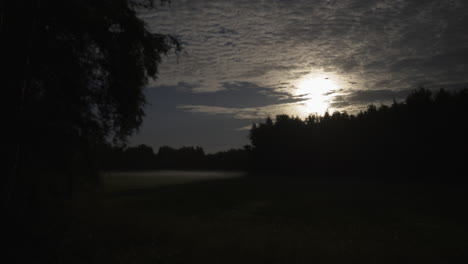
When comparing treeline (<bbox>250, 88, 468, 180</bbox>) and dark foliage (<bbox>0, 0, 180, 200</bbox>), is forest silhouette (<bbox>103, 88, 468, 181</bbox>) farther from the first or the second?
dark foliage (<bbox>0, 0, 180, 200</bbox>)

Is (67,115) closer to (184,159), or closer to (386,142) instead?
(386,142)

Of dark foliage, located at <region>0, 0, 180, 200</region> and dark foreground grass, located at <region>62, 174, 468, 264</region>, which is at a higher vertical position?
dark foliage, located at <region>0, 0, 180, 200</region>

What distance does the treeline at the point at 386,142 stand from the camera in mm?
49375

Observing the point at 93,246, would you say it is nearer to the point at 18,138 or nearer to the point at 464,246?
the point at 18,138

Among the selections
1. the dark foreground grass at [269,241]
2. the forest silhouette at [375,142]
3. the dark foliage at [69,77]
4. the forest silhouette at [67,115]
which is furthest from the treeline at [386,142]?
the dark foliage at [69,77]

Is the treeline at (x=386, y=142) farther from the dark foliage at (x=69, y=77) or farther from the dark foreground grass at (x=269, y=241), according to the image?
the dark foliage at (x=69, y=77)

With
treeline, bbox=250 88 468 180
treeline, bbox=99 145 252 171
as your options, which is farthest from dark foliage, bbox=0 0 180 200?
treeline, bbox=99 145 252 171

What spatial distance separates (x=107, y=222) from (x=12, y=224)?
14.9 feet

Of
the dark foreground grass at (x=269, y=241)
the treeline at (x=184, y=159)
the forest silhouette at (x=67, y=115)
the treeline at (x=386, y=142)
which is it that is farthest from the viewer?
the treeline at (x=184, y=159)

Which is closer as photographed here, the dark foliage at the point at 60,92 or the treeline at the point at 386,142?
the dark foliage at the point at 60,92

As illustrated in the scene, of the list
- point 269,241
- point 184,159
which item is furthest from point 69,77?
point 184,159

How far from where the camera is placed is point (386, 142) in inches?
2295

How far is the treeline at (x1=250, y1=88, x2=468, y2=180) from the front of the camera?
4938 centimetres

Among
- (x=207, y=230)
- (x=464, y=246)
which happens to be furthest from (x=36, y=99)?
(x=464, y=246)
